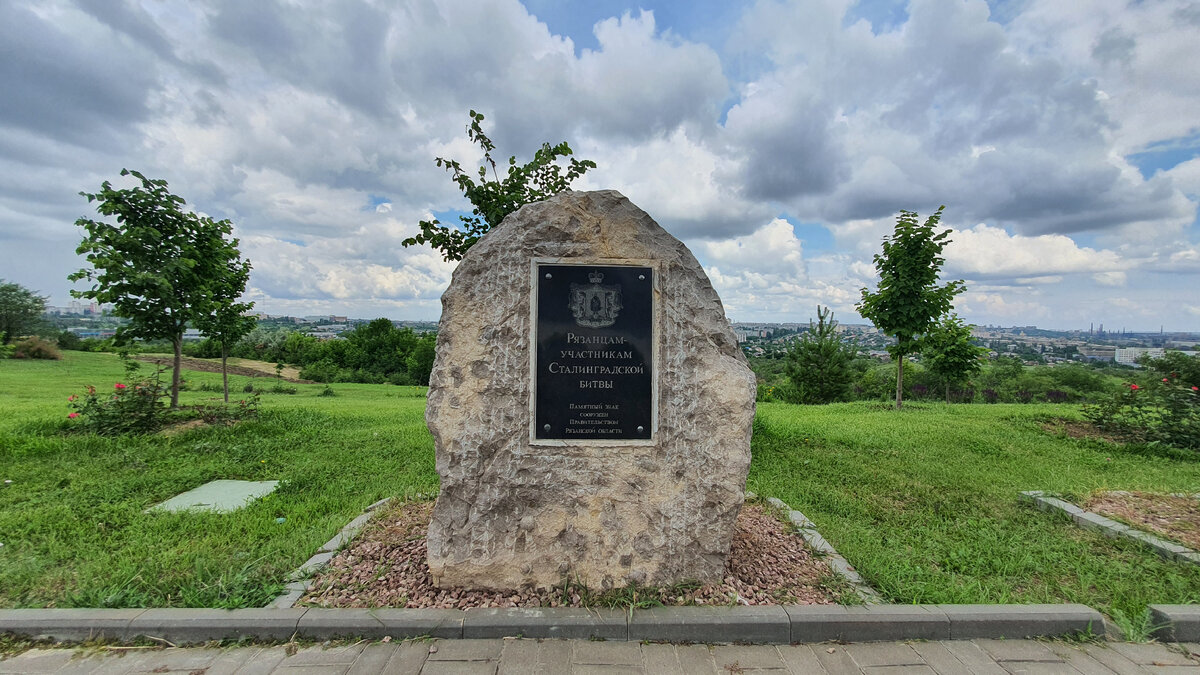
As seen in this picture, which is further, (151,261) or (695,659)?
(151,261)

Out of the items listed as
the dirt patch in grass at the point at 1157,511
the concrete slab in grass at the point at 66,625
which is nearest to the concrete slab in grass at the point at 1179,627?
the dirt patch in grass at the point at 1157,511

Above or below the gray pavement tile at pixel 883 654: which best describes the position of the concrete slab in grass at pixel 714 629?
above

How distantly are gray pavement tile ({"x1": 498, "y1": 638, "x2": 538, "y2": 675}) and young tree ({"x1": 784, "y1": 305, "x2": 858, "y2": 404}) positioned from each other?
559 inches

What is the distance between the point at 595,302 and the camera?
10.9 ft

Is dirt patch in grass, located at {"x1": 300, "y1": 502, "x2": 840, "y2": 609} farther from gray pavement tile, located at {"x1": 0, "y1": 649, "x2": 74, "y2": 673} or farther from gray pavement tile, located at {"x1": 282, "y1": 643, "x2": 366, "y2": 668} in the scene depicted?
gray pavement tile, located at {"x1": 0, "y1": 649, "x2": 74, "y2": 673}

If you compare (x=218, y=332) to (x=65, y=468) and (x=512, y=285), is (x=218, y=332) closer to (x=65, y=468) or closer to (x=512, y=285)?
(x=65, y=468)

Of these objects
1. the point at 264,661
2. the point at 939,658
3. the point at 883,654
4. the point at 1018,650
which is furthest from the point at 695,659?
the point at 264,661

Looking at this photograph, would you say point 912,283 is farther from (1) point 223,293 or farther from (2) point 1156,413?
(1) point 223,293

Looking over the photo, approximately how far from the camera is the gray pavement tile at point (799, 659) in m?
2.60

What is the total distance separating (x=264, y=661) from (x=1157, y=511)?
7398 mm

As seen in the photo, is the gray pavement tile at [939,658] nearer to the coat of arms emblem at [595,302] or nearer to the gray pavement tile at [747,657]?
the gray pavement tile at [747,657]

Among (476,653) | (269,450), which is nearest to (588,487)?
(476,653)

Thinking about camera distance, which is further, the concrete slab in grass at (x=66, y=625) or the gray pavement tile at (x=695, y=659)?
the concrete slab in grass at (x=66, y=625)

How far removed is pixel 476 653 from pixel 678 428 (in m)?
1.75
